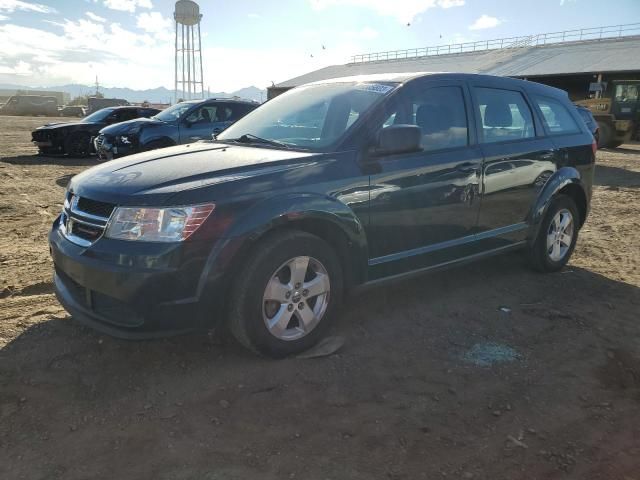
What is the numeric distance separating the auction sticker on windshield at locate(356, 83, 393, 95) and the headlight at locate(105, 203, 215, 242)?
1.68m

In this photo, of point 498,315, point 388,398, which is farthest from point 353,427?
point 498,315

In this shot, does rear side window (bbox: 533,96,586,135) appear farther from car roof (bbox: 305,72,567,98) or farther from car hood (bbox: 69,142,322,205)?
car hood (bbox: 69,142,322,205)

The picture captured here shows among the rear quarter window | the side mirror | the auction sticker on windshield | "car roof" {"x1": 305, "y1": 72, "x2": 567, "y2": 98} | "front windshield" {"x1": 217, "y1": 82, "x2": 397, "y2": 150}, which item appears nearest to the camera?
the side mirror

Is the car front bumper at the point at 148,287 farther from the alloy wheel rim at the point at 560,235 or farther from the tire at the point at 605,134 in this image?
the tire at the point at 605,134

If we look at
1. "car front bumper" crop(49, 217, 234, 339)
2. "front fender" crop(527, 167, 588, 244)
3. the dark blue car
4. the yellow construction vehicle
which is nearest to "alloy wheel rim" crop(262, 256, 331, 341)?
"car front bumper" crop(49, 217, 234, 339)

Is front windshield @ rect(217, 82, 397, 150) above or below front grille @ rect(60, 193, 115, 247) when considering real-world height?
above

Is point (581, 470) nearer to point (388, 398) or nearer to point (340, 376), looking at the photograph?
point (388, 398)

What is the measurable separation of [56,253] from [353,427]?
213 centimetres

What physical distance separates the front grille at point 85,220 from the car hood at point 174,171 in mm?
51

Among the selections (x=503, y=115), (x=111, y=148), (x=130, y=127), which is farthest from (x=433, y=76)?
(x=111, y=148)

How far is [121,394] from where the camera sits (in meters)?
2.99

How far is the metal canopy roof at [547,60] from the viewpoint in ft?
117

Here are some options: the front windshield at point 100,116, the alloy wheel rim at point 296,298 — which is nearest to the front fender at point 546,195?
the alloy wheel rim at point 296,298

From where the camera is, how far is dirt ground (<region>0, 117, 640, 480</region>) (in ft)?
8.14
